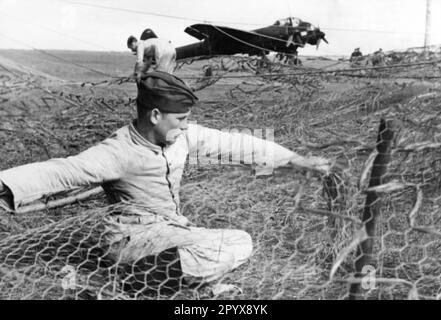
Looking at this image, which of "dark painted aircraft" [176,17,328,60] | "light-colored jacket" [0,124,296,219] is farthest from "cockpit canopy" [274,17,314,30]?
"light-colored jacket" [0,124,296,219]

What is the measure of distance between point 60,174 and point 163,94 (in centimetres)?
44

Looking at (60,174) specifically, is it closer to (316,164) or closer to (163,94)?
(163,94)

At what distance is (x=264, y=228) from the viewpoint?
2.22 metres

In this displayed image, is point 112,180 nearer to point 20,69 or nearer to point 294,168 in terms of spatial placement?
point 294,168

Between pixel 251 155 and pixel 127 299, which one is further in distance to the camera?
pixel 251 155

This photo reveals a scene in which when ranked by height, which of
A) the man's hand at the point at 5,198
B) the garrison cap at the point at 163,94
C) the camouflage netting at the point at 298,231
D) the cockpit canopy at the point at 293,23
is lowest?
the camouflage netting at the point at 298,231

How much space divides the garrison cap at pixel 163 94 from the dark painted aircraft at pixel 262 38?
6.47m

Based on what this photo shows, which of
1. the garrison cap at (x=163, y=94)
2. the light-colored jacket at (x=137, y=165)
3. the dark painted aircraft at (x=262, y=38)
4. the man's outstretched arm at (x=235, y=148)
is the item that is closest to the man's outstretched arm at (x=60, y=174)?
the light-colored jacket at (x=137, y=165)

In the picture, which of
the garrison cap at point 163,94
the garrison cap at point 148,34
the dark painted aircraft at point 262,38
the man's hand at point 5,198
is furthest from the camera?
the dark painted aircraft at point 262,38

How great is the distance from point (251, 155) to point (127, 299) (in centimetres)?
72

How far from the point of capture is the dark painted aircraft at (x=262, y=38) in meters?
8.75

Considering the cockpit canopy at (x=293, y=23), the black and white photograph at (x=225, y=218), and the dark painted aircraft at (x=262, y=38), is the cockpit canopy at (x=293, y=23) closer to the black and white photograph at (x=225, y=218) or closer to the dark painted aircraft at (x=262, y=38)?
the dark painted aircraft at (x=262, y=38)

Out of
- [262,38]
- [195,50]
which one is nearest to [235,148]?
[262,38]
